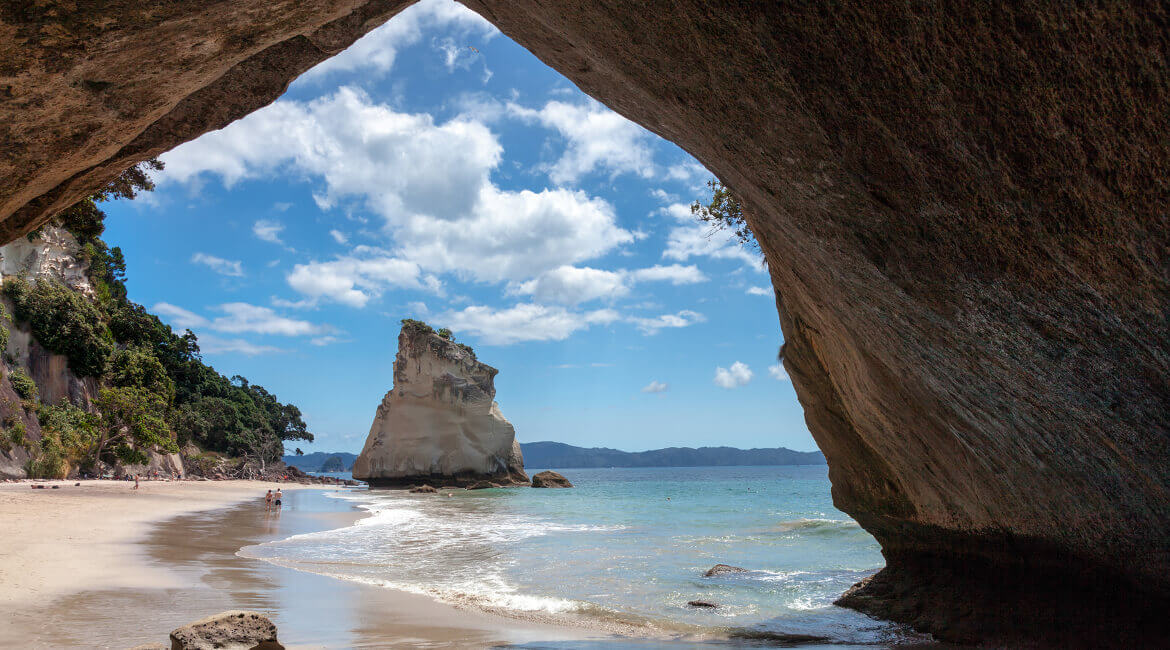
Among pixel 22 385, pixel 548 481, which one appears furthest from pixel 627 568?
pixel 548 481

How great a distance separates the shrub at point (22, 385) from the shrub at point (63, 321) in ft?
15.2

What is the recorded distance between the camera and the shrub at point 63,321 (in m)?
35.2

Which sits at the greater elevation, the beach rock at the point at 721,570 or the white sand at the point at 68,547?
the white sand at the point at 68,547

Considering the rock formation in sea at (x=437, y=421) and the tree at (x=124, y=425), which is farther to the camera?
the rock formation in sea at (x=437, y=421)

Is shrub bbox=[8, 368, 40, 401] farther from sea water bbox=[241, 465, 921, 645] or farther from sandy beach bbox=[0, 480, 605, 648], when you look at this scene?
sandy beach bbox=[0, 480, 605, 648]

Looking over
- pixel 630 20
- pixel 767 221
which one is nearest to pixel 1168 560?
pixel 767 221

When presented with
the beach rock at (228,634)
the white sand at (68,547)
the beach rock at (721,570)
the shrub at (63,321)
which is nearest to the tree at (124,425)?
the shrub at (63,321)

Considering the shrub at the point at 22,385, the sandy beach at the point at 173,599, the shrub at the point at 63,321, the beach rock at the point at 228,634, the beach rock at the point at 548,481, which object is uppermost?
the shrub at the point at 63,321

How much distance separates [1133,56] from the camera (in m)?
2.21

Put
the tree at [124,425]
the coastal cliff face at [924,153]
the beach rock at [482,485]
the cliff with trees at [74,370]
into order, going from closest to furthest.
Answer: the coastal cliff face at [924,153]
the cliff with trees at [74,370]
the tree at [124,425]
the beach rock at [482,485]

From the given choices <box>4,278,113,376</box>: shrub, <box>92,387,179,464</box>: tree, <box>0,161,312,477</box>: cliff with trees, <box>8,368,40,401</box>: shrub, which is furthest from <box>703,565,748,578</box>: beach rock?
<box>4,278,113,376</box>: shrub

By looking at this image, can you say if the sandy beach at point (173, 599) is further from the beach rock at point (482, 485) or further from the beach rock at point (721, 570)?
the beach rock at point (482, 485)

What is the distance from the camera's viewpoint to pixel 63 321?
121 feet

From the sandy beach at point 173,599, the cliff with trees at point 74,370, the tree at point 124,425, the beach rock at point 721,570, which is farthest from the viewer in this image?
the tree at point 124,425
